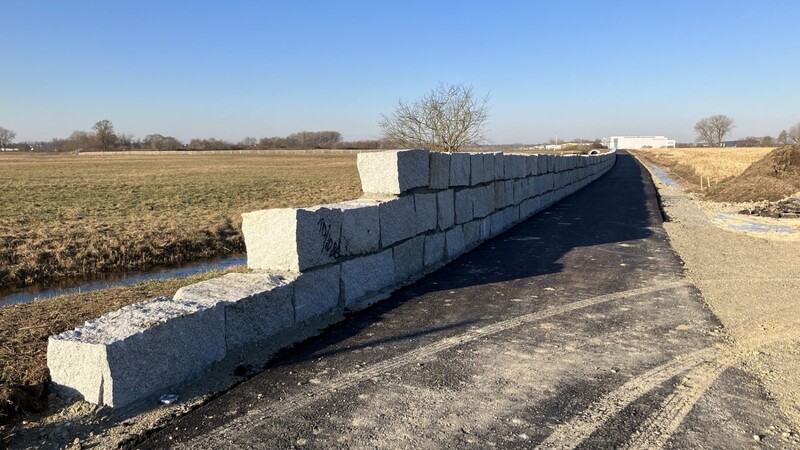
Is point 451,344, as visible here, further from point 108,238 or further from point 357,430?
point 108,238

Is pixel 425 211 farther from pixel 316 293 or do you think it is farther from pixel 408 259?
pixel 316 293

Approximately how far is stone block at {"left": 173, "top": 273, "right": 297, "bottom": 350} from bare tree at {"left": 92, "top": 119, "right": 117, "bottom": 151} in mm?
125595

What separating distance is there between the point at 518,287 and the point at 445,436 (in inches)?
130

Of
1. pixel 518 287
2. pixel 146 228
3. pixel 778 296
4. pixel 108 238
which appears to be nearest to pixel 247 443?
pixel 518 287

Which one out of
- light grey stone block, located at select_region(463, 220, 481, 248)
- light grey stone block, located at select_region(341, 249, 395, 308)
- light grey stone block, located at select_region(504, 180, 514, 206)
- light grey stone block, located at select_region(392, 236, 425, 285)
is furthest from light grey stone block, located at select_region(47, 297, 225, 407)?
light grey stone block, located at select_region(504, 180, 514, 206)

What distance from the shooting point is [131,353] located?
318 centimetres

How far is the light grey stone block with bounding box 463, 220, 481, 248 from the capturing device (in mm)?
8500

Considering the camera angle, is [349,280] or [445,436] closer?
[445,436]

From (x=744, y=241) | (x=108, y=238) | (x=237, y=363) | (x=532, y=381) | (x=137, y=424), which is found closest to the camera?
(x=137, y=424)

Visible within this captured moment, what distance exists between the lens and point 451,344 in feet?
13.6

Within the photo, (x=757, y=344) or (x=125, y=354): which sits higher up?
(x=125, y=354)

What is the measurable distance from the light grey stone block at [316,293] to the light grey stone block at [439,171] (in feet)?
8.47

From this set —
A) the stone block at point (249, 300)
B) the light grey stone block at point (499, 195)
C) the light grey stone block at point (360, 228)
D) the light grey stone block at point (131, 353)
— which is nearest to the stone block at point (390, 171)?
the light grey stone block at point (360, 228)

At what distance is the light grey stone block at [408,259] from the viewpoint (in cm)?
629
